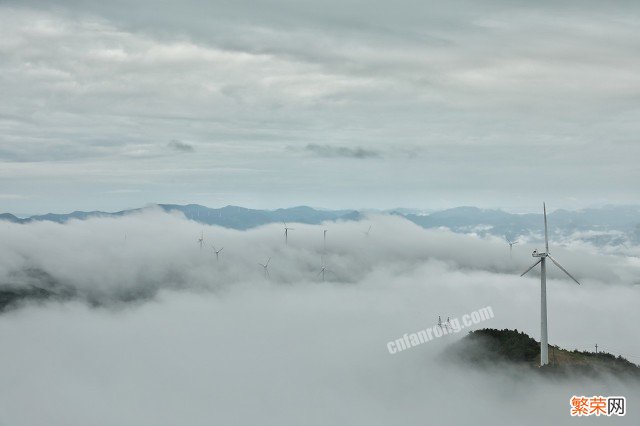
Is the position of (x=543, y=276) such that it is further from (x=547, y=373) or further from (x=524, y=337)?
(x=524, y=337)

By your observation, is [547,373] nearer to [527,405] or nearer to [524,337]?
[527,405]

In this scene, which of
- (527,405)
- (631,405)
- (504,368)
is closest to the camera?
(631,405)

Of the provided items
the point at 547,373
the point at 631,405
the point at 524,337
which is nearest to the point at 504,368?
the point at 524,337

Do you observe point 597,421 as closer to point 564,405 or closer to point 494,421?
point 564,405

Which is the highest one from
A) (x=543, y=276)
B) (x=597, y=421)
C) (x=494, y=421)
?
(x=543, y=276)

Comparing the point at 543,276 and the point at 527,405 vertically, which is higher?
the point at 543,276

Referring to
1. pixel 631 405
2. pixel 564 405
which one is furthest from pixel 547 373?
pixel 631 405

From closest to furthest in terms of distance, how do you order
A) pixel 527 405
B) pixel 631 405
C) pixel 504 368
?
1. pixel 631 405
2. pixel 527 405
3. pixel 504 368

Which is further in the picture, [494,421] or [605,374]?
[494,421]

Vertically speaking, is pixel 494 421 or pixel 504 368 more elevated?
pixel 504 368
